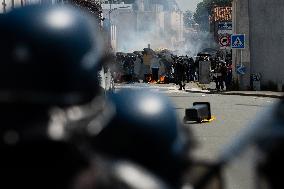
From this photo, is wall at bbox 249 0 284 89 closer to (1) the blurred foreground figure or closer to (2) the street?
(2) the street

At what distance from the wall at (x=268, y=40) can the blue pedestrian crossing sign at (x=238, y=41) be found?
325cm

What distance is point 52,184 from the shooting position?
2.08 m

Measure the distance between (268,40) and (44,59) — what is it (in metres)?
41.3

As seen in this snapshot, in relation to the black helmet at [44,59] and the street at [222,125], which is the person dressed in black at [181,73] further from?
the black helmet at [44,59]

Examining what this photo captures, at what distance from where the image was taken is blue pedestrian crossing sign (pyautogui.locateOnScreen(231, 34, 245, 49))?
39.8 metres

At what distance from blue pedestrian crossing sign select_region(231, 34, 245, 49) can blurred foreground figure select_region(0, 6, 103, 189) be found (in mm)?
37543

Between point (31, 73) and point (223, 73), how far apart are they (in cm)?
4238

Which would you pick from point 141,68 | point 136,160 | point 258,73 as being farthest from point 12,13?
point 141,68

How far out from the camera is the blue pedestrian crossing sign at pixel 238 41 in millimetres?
39750

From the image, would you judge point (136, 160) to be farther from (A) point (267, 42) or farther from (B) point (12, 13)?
(A) point (267, 42)

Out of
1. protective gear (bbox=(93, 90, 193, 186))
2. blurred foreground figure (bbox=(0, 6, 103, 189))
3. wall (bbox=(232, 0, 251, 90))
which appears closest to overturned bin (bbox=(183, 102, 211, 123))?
protective gear (bbox=(93, 90, 193, 186))

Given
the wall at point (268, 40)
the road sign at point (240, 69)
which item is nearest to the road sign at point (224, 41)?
the wall at point (268, 40)

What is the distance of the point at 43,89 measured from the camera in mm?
→ 2338

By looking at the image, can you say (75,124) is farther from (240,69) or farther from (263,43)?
(263,43)
